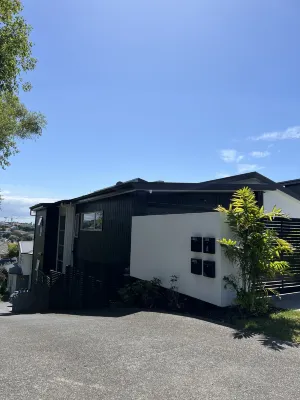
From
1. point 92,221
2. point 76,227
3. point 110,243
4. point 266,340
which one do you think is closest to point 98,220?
point 92,221

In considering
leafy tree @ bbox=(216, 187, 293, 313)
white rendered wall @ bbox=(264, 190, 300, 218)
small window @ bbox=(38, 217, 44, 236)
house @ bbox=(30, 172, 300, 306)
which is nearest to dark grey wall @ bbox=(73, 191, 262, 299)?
house @ bbox=(30, 172, 300, 306)

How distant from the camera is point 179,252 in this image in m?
8.30

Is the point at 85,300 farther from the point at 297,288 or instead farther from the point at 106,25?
the point at 106,25

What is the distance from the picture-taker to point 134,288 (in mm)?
8484

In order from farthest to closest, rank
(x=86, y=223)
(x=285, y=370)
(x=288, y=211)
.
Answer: (x=86, y=223) → (x=288, y=211) → (x=285, y=370)

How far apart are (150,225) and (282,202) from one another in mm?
5734

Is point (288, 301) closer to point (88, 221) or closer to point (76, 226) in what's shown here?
point (88, 221)

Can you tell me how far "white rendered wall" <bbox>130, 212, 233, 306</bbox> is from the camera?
22.6 ft

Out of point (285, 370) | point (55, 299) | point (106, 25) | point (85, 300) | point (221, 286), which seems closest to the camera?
point (285, 370)

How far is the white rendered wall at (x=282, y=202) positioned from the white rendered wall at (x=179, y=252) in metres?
4.74

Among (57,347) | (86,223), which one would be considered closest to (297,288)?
(57,347)

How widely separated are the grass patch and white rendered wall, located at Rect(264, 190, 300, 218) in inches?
240

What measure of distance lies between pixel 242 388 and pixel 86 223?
41.2 ft

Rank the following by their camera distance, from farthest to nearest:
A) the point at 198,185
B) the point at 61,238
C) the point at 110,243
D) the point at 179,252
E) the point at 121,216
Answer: the point at 61,238 < the point at 110,243 < the point at 121,216 < the point at 198,185 < the point at 179,252
